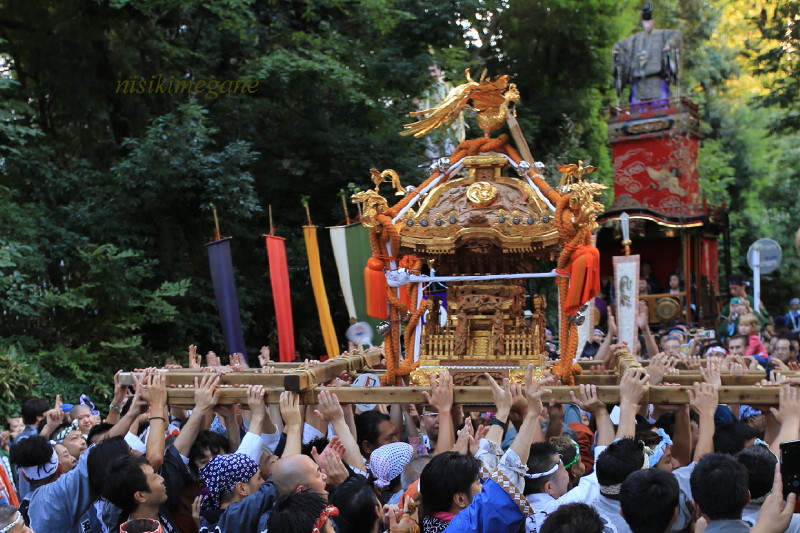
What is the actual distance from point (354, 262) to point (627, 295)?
136 inches

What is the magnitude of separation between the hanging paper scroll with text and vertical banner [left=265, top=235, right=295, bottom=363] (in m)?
3.95

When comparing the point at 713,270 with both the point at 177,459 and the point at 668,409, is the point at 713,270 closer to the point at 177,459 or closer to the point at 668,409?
the point at 668,409

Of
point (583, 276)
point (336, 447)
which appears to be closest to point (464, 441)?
point (336, 447)

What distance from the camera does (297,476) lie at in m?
4.02

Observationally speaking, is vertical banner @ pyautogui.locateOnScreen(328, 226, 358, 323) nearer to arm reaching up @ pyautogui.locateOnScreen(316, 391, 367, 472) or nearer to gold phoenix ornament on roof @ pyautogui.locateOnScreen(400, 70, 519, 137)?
gold phoenix ornament on roof @ pyautogui.locateOnScreen(400, 70, 519, 137)

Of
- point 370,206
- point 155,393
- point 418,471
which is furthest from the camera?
Answer: point 370,206

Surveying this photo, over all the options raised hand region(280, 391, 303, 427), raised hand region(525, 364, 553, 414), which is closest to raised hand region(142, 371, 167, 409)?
raised hand region(280, 391, 303, 427)

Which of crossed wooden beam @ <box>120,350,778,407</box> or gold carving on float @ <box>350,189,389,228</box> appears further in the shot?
gold carving on float @ <box>350,189,389,228</box>

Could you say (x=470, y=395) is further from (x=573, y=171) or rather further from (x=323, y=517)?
(x=573, y=171)

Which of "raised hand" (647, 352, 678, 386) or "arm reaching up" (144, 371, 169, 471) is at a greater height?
"arm reaching up" (144, 371, 169, 471)

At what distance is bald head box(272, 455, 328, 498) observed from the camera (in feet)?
13.2

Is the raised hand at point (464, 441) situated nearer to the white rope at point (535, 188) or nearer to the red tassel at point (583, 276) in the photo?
the red tassel at point (583, 276)

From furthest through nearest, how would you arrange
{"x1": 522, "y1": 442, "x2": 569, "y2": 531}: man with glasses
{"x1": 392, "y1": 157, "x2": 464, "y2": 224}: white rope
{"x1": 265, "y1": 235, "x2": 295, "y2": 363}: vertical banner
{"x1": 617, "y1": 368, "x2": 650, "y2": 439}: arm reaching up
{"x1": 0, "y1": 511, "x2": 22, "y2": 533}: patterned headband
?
{"x1": 265, "y1": 235, "x2": 295, "y2": 363}: vertical banner < {"x1": 392, "y1": 157, "x2": 464, "y2": 224}: white rope < {"x1": 617, "y1": 368, "x2": 650, "y2": 439}: arm reaching up < {"x1": 522, "y1": 442, "x2": 569, "y2": 531}: man with glasses < {"x1": 0, "y1": 511, "x2": 22, "y2": 533}: patterned headband

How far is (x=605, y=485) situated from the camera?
13.4 ft
